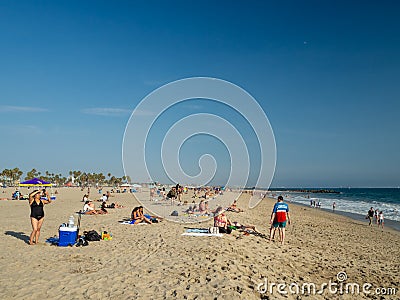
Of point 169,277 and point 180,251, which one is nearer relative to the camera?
point 169,277

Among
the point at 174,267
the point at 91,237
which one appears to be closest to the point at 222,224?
the point at 91,237

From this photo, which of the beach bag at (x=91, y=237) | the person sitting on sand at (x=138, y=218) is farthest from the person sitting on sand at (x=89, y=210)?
the beach bag at (x=91, y=237)

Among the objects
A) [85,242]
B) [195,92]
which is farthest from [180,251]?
[195,92]

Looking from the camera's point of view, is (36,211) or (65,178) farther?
(65,178)

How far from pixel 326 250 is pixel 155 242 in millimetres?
5569

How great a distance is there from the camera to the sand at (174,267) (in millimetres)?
5137

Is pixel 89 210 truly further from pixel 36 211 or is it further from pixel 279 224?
pixel 279 224

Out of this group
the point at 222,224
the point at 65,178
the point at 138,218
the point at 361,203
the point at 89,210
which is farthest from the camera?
the point at 65,178

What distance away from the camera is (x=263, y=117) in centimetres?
1569

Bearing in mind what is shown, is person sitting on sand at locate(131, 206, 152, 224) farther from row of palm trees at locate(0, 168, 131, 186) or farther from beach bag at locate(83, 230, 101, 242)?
row of palm trees at locate(0, 168, 131, 186)

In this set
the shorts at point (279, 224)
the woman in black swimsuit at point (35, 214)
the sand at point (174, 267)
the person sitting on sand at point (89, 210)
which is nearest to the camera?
the sand at point (174, 267)

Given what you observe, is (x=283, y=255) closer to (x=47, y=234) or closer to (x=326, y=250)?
(x=326, y=250)

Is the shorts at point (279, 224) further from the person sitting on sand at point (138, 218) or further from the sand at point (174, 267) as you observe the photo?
the person sitting on sand at point (138, 218)

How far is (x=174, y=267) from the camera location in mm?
6422
